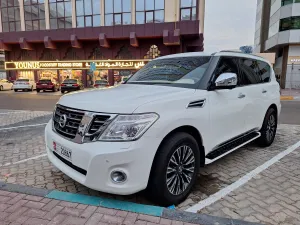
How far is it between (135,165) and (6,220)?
4.93ft

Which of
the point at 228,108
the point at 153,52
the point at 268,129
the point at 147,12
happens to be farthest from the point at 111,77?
the point at 228,108

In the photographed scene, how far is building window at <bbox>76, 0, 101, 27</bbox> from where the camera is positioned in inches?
1091

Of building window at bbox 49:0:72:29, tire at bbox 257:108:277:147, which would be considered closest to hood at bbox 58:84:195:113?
tire at bbox 257:108:277:147

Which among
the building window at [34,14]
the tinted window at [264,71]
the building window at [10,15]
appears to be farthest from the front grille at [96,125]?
the building window at [10,15]

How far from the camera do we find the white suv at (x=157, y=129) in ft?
7.98

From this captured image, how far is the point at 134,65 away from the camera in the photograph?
27.5 meters

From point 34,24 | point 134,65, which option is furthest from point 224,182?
point 34,24

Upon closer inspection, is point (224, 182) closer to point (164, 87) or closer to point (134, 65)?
point (164, 87)

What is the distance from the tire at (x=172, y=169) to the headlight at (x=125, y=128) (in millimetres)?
352

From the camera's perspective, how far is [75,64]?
29.2 meters

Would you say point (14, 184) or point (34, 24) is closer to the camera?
point (14, 184)

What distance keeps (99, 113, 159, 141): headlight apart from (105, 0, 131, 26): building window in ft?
86.8

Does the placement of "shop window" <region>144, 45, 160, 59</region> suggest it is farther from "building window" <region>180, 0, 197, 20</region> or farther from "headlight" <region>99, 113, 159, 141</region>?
"headlight" <region>99, 113, 159, 141</region>

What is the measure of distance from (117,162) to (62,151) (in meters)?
0.87
